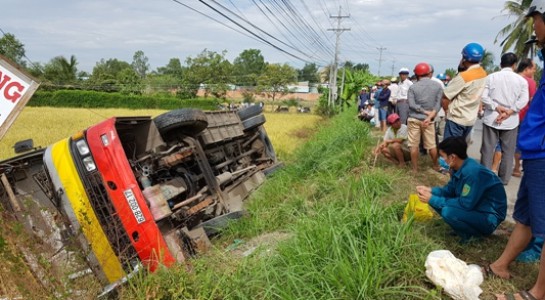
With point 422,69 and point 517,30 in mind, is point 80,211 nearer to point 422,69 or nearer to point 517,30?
point 422,69

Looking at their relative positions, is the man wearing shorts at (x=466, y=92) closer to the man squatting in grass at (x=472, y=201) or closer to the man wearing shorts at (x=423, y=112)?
the man wearing shorts at (x=423, y=112)

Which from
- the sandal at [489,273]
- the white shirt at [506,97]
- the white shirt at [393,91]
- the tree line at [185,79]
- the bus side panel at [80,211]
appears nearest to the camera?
the sandal at [489,273]

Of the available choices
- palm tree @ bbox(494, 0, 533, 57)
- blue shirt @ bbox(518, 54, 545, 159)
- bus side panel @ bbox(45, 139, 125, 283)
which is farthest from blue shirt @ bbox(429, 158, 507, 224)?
palm tree @ bbox(494, 0, 533, 57)

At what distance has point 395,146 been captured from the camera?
18.1 feet

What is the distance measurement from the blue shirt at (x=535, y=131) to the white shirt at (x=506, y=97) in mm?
2530

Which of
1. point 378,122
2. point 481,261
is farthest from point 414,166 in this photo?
point 378,122

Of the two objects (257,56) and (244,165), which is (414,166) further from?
(257,56)

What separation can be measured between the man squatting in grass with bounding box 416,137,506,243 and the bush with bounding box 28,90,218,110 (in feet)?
104

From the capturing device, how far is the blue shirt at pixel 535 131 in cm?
223

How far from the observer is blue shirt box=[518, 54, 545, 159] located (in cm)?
223

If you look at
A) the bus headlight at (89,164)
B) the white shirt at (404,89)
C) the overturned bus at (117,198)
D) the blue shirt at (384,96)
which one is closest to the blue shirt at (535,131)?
the overturned bus at (117,198)

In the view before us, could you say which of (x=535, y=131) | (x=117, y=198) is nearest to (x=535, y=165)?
(x=535, y=131)

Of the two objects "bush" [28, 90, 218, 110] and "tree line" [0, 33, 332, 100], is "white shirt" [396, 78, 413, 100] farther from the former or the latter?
"tree line" [0, 33, 332, 100]

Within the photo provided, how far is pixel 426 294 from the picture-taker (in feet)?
7.52
